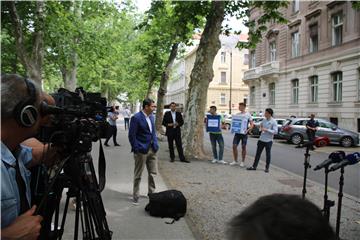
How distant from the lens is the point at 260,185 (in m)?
9.48

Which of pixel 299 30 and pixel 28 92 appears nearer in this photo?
pixel 28 92

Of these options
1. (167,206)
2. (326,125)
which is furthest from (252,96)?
(167,206)

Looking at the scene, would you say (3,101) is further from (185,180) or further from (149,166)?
(185,180)

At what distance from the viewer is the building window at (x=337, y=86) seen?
98.9 ft

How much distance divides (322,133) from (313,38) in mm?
14423

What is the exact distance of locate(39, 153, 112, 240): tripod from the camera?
2.78 meters

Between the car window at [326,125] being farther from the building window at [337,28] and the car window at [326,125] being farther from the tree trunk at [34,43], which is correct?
the tree trunk at [34,43]

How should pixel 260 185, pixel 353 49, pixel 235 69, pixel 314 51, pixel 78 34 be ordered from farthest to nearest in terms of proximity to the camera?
pixel 235 69
pixel 314 51
pixel 353 49
pixel 78 34
pixel 260 185

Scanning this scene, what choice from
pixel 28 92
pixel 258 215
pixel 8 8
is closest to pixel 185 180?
pixel 28 92

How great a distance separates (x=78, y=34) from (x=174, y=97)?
8144 cm

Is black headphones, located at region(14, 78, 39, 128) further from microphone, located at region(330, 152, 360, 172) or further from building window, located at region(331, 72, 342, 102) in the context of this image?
building window, located at region(331, 72, 342, 102)

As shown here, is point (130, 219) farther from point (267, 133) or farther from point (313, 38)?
point (313, 38)

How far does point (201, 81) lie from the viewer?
14.4 meters

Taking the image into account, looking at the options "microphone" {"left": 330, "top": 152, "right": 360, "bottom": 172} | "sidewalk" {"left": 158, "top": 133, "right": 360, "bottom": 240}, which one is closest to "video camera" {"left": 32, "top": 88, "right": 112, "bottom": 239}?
"sidewalk" {"left": 158, "top": 133, "right": 360, "bottom": 240}
